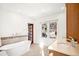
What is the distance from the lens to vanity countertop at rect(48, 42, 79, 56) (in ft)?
5.68

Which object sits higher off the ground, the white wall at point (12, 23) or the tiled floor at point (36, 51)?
the white wall at point (12, 23)

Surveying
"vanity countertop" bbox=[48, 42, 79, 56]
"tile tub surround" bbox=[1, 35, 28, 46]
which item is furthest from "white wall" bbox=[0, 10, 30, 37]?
"vanity countertop" bbox=[48, 42, 79, 56]

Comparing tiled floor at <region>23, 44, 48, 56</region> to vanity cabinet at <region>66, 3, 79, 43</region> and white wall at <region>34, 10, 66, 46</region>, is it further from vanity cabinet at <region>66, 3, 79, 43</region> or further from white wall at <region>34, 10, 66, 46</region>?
vanity cabinet at <region>66, 3, 79, 43</region>

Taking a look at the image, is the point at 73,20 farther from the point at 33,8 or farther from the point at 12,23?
the point at 12,23

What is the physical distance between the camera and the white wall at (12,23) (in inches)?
68.7

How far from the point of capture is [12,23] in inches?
69.4

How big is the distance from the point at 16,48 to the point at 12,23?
32cm

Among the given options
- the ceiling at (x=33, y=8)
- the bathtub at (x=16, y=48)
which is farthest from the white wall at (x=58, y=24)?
the bathtub at (x=16, y=48)

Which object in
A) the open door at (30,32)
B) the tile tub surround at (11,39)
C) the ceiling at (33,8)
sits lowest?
the tile tub surround at (11,39)

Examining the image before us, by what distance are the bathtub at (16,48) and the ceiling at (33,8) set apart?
36 cm

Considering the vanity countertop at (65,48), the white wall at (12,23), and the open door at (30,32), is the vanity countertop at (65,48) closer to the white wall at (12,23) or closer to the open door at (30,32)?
the open door at (30,32)

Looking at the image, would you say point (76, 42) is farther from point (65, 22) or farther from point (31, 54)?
point (31, 54)

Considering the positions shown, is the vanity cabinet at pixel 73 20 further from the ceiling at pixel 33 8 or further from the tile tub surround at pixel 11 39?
the tile tub surround at pixel 11 39

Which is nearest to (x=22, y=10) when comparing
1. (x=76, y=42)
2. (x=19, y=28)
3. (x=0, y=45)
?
(x=19, y=28)
